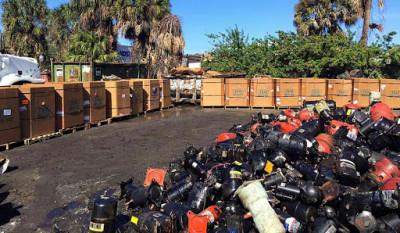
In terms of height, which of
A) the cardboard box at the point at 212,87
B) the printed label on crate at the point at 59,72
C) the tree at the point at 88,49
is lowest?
the cardboard box at the point at 212,87

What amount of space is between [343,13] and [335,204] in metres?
20.2

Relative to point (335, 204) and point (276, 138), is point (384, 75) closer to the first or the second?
point (276, 138)

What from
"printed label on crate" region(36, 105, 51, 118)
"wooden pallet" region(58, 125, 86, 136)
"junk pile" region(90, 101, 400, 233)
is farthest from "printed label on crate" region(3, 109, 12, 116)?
"junk pile" region(90, 101, 400, 233)

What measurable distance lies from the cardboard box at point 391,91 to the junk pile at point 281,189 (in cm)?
941

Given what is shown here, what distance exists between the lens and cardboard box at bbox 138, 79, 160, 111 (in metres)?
14.9

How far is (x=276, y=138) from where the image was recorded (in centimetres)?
621

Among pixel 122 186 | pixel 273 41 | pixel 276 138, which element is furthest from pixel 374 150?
pixel 273 41

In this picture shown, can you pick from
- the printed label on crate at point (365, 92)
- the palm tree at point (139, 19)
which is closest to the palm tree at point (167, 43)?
the palm tree at point (139, 19)

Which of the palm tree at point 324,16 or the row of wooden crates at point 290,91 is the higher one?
the palm tree at point 324,16

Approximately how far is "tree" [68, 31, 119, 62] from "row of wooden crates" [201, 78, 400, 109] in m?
8.22

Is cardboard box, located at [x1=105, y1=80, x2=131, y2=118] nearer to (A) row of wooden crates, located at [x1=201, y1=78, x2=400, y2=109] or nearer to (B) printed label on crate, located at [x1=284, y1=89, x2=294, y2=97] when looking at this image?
(A) row of wooden crates, located at [x1=201, y1=78, x2=400, y2=109]

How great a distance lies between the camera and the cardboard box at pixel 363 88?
583 inches

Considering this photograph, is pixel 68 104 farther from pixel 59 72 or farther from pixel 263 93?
pixel 263 93

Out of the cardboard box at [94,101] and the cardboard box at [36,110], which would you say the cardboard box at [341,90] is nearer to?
the cardboard box at [94,101]
